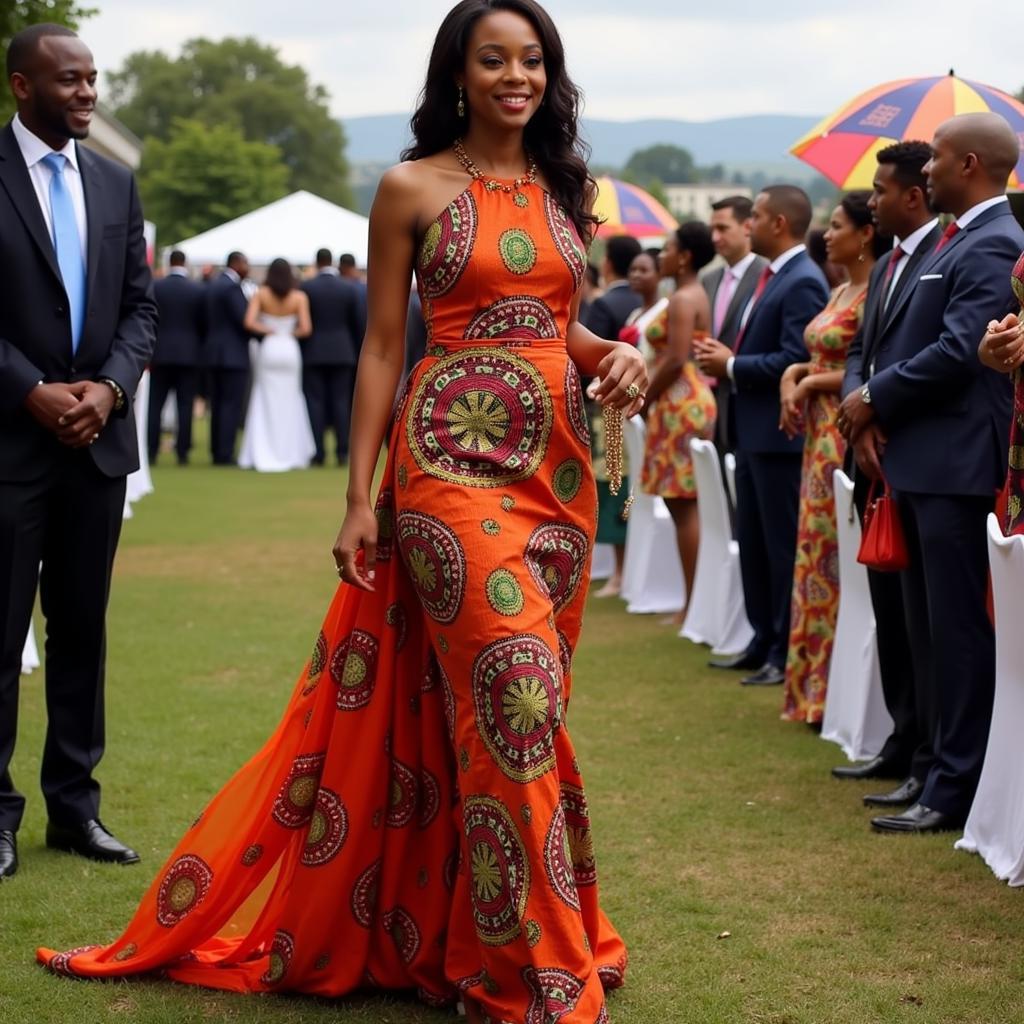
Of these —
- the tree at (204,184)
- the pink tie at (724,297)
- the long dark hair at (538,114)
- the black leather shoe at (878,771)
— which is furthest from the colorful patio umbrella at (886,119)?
the tree at (204,184)

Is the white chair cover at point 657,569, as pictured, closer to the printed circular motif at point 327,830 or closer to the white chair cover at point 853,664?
the white chair cover at point 853,664

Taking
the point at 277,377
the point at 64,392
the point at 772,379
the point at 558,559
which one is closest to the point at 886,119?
the point at 772,379

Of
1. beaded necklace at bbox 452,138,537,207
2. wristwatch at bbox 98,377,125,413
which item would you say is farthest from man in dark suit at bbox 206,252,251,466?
beaded necklace at bbox 452,138,537,207

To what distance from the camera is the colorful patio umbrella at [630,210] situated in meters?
15.6

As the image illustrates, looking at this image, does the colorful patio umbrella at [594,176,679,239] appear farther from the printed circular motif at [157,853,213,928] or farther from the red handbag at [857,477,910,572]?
the printed circular motif at [157,853,213,928]

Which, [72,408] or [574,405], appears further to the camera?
[72,408]

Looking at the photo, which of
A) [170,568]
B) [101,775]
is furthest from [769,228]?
[170,568]

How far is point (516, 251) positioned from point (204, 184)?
241 feet

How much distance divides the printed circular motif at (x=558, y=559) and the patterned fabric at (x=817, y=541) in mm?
3557

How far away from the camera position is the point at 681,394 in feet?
33.1

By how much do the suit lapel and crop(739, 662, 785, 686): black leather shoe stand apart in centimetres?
458

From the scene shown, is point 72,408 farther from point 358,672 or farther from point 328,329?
point 328,329

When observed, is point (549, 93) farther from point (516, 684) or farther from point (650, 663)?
A: point (650, 663)

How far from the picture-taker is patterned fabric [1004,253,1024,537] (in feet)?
16.4
